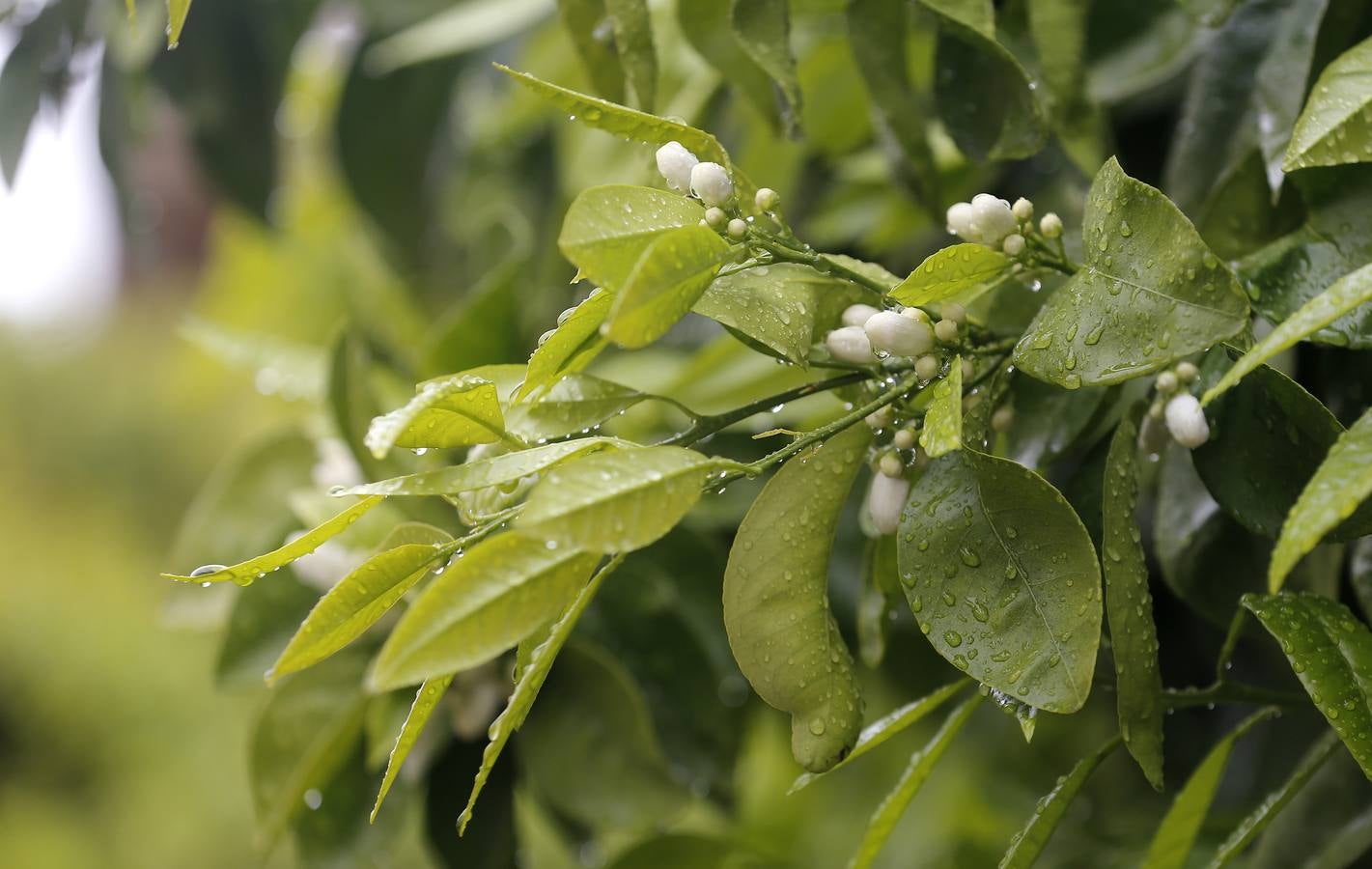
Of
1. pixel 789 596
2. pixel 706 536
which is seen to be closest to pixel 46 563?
pixel 706 536

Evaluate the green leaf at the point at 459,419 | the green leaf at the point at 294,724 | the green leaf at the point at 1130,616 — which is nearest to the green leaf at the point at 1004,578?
the green leaf at the point at 1130,616

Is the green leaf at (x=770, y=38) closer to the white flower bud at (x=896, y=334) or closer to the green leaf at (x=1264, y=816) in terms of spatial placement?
the white flower bud at (x=896, y=334)

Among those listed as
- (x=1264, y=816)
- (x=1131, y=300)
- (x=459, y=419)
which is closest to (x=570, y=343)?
(x=459, y=419)

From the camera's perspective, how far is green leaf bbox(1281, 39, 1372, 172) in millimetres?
275

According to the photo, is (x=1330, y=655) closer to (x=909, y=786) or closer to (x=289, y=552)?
(x=909, y=786)

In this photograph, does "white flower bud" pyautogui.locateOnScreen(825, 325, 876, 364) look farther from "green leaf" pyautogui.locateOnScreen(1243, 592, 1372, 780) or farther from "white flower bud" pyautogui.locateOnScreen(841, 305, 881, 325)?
"green leaf" pyautogui.locateOnScreen(1243, 592, 1372, 780)

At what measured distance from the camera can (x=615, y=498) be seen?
9.2 inches

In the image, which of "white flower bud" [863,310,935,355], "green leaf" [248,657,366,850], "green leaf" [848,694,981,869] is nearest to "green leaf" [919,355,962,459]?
"white flower bud" [863,310,935,355]

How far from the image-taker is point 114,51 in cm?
68

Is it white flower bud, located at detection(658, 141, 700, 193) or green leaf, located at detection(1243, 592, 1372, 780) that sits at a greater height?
white flower bud, located at detection(658, 141, 700, 193)

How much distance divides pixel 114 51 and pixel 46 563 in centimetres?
118

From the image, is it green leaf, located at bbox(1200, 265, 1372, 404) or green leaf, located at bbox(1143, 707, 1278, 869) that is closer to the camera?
green leaf, located at bbox(1200, 265, 1372, 404)

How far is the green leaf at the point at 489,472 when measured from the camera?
26 cm

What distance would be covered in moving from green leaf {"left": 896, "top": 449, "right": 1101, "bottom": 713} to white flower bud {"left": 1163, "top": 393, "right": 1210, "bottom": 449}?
0.04 metres
